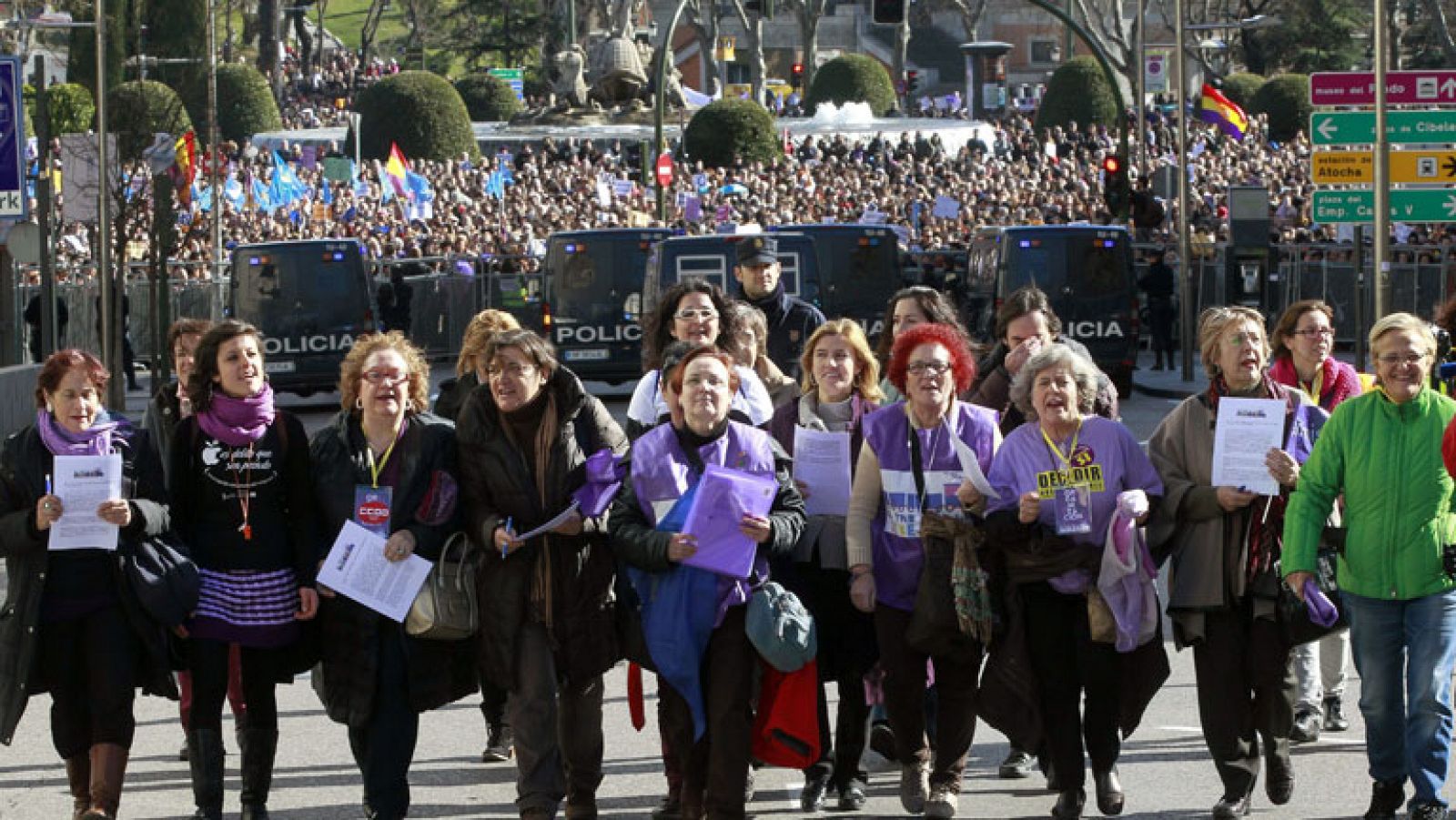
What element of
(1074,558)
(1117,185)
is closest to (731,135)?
(1117,185)

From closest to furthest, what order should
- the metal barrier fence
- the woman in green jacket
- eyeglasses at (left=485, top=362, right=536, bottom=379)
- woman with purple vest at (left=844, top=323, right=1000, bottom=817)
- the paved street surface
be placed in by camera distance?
the woman in green jacket, eyeglasses at (left=485, top=362, right=536, bottom=379), woman with purple vest at (left=844, top=323, right=1000, bottom=817), the paved street surface, the metal barrier fence

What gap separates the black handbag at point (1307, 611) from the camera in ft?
26.7

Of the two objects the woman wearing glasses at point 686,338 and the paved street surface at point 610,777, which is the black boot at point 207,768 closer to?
the paved street surface at point 610,777

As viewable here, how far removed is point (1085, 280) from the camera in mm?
27125

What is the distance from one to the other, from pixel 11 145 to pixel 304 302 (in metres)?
8.07

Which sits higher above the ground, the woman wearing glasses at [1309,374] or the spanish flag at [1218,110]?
the spanish flag at [1218,110]

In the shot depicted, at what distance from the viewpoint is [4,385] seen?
20.2 m

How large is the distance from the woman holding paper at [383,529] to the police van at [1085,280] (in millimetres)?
18930

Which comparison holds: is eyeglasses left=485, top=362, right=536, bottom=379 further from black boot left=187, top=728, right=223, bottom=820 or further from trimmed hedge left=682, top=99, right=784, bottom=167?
trimmed hedge left=682, top=99, right=784, bottom=167

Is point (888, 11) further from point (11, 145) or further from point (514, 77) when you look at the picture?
point (514, 77)

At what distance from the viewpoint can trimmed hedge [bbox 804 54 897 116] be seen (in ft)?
247

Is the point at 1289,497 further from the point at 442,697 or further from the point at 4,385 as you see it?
the point at 4,385

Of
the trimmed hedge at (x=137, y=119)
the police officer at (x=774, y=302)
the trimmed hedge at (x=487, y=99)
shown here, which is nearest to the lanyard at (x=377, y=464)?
the police officer at (x=774, y=302)

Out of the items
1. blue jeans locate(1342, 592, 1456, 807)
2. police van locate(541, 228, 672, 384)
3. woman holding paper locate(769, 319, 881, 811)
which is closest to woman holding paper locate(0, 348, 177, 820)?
woman holding paper locate(769, 319, 881, 811)
